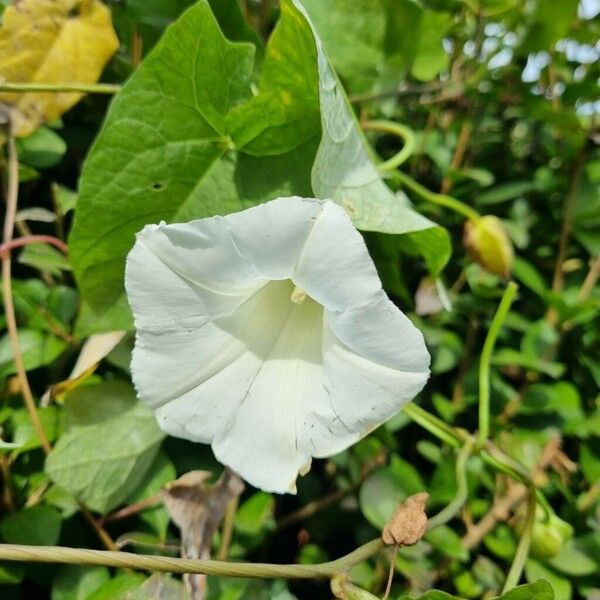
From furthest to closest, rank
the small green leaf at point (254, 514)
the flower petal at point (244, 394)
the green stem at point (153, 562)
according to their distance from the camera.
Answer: the small green leaf at point (254, 514), the flower petal at point (244, 394), the green stem at point (153, 562)

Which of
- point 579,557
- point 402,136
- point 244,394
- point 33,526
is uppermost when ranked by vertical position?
point 402,136

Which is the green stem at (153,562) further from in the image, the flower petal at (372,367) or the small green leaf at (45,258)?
the small green leaf at (45,258)

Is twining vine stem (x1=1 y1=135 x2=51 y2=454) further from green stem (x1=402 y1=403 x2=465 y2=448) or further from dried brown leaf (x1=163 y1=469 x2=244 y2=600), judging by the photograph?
green stem (x1=402 y1=403 x2=465 y2=448)

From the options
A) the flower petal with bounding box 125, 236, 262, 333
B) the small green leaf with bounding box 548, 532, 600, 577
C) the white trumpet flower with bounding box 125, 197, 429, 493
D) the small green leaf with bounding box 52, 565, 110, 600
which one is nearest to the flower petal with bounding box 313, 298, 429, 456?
the white trumpet flower with bounding box 125, 197, 429, 493

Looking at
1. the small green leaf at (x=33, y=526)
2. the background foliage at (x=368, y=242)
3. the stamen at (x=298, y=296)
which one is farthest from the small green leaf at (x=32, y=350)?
the stamen at (x=298, y=296)

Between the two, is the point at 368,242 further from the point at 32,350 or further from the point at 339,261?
the point at 32,350

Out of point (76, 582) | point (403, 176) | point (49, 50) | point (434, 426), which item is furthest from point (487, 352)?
point (49, 50)

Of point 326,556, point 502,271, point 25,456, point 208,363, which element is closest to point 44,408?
point 25,456
